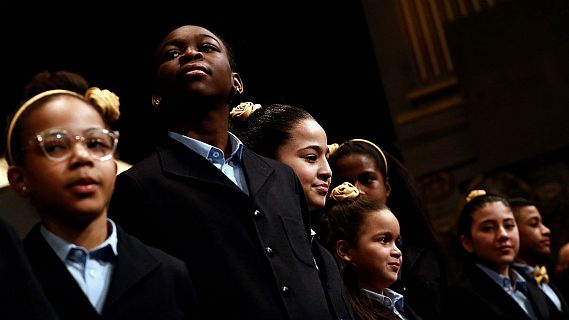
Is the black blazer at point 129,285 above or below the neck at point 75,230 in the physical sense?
A: below

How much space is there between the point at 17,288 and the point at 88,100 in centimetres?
47

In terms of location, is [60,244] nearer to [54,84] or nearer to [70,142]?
[70,142]

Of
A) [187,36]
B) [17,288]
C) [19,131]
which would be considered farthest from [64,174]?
[187,36]

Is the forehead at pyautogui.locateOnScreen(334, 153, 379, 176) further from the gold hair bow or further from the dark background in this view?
the gold hair bow

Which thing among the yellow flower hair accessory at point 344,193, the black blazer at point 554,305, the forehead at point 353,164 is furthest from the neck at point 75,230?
the black blazer at point 554,305

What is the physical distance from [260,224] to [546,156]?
4.15m

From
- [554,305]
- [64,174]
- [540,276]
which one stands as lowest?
[554,305]

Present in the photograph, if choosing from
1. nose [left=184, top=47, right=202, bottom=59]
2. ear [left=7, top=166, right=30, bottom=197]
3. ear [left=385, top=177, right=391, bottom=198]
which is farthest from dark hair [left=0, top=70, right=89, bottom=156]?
ear [left=385, top=177, right=391, bottom=198]

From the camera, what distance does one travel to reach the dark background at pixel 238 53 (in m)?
3.96

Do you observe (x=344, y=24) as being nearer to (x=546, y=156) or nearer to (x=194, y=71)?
(x=546, y=156)

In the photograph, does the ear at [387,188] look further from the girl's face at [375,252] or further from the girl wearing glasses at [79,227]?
the girl wearing glasses at [79,227]

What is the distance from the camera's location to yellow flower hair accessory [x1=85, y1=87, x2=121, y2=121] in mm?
2012

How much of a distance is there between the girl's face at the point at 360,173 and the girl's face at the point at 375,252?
334 millimetres

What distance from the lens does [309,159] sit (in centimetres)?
282
